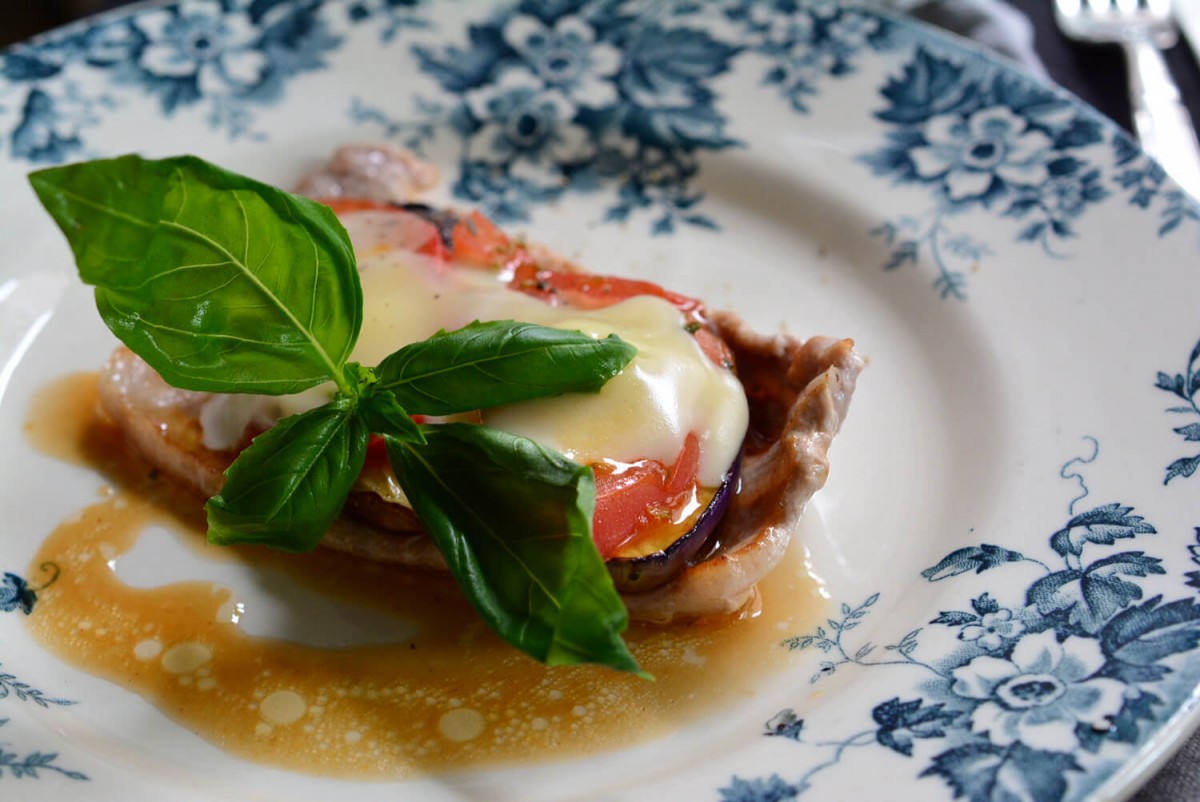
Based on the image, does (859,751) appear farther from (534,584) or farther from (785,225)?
(785,225)

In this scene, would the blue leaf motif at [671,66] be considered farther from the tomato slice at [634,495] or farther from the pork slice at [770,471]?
the tomato slice at [634,495]

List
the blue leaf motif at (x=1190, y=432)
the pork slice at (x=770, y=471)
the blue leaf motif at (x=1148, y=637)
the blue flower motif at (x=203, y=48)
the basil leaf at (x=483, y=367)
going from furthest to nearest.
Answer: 1. the blue flower motif at (x=203, y=48)
2. the blue leaf motif at (x=1190, y=432)
3. the pork slice at (x=770, y=471)
4. the basil leaf at (x=483, y=367)
5. the blue leaf motif at (x=1148, y=637)

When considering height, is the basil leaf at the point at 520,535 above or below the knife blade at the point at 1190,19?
above

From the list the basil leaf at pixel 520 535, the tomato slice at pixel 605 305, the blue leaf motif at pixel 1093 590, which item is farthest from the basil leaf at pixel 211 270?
the blue leaf motif at pixel 1093 590

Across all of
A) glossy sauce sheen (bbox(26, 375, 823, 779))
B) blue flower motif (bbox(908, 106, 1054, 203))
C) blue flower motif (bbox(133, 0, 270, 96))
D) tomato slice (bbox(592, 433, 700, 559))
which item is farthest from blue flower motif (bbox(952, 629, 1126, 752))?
blue flower motif (bbox(133, 0, 270, 96))

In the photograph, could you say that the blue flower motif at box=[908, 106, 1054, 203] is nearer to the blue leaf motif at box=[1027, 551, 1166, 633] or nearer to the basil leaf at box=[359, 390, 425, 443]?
the blue leaf motif at box=[1027, 551, 1166, 633]

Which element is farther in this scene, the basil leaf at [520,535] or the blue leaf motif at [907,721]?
the blue leaf motif at [907,721]

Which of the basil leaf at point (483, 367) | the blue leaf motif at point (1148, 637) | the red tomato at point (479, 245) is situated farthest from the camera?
the red tomato at point (479, 245)
